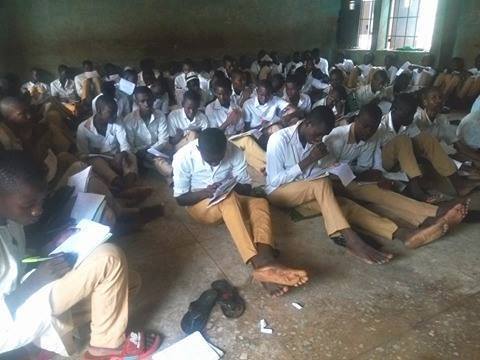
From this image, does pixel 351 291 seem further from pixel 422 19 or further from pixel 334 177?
pixel 422 19

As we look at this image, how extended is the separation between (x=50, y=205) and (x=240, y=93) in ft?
12.5

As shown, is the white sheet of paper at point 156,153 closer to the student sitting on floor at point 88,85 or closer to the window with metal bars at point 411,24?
the student sitting on floor at point 88,85

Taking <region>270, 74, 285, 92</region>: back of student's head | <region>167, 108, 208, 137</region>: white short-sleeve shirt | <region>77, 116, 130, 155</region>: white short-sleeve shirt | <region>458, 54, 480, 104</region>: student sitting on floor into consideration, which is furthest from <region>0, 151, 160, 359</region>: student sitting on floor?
<region>458, 54, 480, 104</region>: student sitting on floor

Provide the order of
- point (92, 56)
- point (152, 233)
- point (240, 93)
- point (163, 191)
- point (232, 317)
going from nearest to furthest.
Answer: point (232, 317)
point (152, 233)
point (163, 191)
point (240, 93)
point (92, 56)

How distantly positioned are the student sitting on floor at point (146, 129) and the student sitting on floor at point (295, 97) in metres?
1.76

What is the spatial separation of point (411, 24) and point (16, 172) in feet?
34.1

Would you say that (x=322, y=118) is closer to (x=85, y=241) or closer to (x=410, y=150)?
(x=410, y=150)

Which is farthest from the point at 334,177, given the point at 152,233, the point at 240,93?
the point at 240,93

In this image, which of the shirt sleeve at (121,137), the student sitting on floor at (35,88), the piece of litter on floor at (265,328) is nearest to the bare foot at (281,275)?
the piece of litter on floor at (265,328)

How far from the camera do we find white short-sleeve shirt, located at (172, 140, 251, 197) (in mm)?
2607

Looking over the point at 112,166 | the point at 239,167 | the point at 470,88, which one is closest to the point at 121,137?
the point at 112,166

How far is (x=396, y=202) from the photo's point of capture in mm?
2818

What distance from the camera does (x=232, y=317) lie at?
77.2 inches

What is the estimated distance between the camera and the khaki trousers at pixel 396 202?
2.71m
